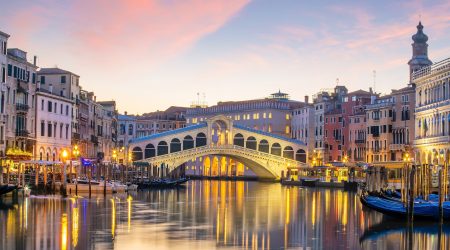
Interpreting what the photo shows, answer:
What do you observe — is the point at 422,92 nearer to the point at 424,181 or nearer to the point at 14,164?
the point at 424,181

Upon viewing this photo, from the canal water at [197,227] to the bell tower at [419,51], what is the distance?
87.1 feet

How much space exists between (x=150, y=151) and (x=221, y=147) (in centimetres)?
511

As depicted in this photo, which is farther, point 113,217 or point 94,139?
point 94,139

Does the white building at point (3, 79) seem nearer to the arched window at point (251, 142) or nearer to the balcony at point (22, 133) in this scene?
the balcony at point (22, 133)

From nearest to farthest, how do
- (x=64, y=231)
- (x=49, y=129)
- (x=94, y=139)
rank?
(x=64, y=231) → (x=49, y=129) → (x=94, y=139)

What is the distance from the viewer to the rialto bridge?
63625 millimetres

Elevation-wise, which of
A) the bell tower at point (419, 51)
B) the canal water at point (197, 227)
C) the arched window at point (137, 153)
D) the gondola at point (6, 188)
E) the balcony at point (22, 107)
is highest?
the bell tower at point (419, 51)

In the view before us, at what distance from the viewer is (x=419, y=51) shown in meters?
57.6

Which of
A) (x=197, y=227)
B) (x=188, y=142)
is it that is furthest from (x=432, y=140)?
(x=188, y=142)

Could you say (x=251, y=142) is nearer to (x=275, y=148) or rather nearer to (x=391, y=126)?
(x=275, y=148)

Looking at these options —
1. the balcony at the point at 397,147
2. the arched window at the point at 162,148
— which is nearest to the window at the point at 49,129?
the arched window at the point at 162,148

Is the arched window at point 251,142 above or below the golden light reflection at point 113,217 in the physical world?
above

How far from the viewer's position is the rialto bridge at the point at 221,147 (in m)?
63.6

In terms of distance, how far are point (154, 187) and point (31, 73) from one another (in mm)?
12923
